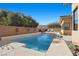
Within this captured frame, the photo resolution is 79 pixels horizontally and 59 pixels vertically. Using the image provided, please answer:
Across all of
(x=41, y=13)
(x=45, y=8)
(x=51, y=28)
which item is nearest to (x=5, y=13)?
(x=41, y=13)

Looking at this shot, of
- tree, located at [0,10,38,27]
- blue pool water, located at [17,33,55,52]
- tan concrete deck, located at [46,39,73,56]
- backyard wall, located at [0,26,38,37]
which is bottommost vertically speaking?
blue pool water, located at [17,33,55,52]

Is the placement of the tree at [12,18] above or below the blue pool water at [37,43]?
above

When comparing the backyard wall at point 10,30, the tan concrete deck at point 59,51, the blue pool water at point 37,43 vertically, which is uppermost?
the backyard wall at point 10,30

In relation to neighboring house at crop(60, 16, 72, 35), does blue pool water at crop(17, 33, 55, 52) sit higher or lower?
lower

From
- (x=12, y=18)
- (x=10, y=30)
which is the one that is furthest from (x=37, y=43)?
(x=12, y=18)

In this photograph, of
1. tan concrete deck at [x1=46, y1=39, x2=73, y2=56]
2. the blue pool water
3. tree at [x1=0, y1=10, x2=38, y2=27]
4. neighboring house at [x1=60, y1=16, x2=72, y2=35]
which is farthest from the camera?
tree at [x1=0, y1=10, x2=38, y2=27]

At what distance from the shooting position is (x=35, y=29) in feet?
85.6

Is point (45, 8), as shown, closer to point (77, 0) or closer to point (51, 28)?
point (77, 0)

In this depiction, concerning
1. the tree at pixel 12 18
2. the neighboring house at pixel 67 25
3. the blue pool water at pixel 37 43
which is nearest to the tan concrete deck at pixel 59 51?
the blue pool water at pixel 37 43

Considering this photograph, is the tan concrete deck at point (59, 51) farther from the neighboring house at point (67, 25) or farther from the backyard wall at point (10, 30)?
the neighboring house at point (67, 25)

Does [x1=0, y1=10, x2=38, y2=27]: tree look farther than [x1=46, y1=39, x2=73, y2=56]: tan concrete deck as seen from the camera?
Yes

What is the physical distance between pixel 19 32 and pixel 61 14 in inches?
244

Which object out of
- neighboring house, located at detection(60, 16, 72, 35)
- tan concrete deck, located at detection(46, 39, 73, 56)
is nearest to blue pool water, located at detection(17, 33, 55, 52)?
tan concrete deck, located at detection(46, 39, 73, 56)

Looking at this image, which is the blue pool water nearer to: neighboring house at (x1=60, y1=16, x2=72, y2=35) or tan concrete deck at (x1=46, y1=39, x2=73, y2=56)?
tan concrete deck at (x1=46, y1=39, x2=73, y2=56)
